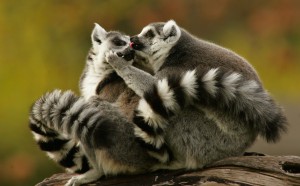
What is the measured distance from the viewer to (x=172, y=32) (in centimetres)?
443

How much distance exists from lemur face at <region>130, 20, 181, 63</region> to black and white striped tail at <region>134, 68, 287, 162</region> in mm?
431

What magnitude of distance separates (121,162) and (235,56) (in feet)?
3.27

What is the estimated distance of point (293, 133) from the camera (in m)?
7.76

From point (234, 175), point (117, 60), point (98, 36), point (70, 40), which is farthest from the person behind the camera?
point (70, 40)

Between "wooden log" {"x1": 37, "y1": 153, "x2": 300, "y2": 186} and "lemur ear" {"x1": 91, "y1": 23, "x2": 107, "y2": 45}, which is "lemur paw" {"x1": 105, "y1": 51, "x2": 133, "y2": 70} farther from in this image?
"wooden log" {"x1": 37, "y1": 153, "x2": 300, "y2": 186}

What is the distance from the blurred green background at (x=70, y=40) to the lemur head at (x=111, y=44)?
3878 millimetres

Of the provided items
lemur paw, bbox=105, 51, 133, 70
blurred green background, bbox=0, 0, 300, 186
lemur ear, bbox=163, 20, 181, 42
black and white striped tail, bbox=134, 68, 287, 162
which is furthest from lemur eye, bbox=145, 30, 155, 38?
blurred green background, bbox=0, 0, 300, 186

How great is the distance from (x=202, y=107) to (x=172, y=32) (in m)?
0.64

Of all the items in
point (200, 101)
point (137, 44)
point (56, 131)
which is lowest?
point (56, 131)

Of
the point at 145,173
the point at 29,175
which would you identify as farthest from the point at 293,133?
the point at 145,173

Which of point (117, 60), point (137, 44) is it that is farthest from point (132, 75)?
point (137, 44)

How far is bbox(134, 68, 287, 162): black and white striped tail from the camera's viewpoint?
3906 millimetres

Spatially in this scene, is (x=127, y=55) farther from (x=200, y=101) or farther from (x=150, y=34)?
(x=200, y=101)

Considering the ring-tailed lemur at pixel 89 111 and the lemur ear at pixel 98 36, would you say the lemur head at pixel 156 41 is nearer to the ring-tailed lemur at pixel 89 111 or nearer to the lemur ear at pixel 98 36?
the ring-tailed lemur at pixel 89 111
